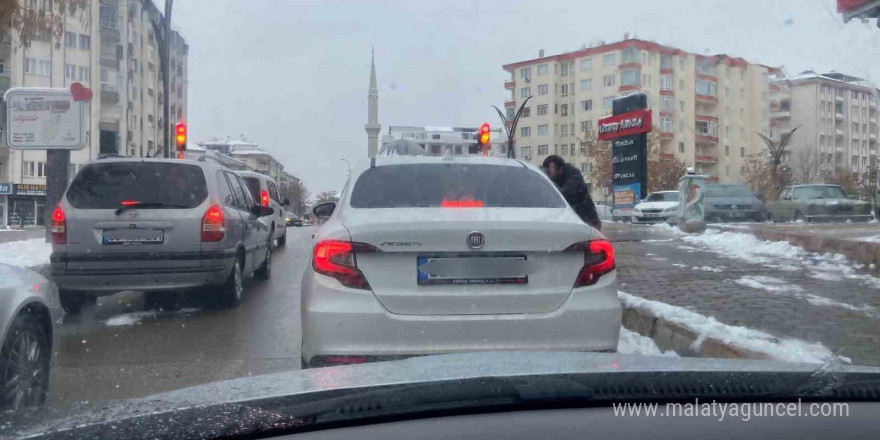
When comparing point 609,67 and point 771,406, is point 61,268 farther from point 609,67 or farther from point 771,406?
point 609,67

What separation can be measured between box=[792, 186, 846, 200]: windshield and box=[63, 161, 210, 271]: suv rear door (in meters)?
23.0

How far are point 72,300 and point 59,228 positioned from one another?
35.1 inches

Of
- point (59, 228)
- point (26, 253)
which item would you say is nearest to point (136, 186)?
point (59, 228)

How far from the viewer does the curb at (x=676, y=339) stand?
482 cm

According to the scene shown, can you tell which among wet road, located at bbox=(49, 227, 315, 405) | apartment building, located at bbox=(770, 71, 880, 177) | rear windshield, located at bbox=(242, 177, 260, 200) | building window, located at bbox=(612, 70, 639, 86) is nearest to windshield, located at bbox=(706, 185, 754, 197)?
apartment building, located at bbox=(770, 71, 880, 177)

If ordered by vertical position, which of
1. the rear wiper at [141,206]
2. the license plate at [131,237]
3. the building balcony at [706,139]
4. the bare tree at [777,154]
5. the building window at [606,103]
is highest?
the building window at [606,103]

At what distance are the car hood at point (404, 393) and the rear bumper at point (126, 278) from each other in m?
5.07

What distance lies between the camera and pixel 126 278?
7.17m

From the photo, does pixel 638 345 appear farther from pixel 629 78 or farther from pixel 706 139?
pixel 629 78

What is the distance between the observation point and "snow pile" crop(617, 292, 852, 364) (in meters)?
4.53

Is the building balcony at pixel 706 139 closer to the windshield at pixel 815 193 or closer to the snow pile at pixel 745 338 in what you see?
the windshield at pixel 815 193

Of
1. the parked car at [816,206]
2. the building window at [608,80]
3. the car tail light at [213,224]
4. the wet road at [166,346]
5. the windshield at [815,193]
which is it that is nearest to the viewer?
the wet road at [166,346]

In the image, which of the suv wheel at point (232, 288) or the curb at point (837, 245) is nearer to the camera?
the suv wheel at point (232, 288)

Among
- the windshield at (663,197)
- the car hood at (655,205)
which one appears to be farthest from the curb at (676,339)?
the windshield at (663,197)
